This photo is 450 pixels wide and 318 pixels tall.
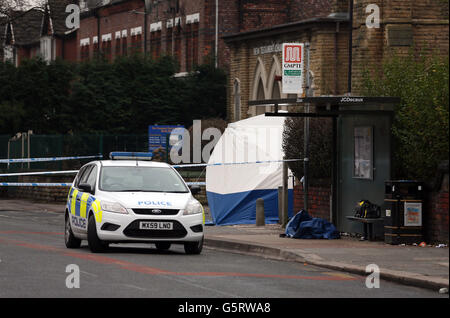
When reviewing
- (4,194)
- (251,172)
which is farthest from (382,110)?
(4,194)

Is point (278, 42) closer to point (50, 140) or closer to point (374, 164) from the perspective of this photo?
point (50, 140)

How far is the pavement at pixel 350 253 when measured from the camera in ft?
49.1

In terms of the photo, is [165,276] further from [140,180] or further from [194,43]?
[194,43]

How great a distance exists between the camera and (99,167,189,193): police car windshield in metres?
19.0

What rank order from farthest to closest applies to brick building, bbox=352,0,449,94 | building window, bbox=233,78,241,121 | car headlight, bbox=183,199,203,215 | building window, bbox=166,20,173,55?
building window, bbox=166,20,173,55
building window, bbox=233,78,241,121
brick building, bbox=352,0,449,94
car headlight, bbox=183,199,203,215

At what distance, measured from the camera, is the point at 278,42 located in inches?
1649

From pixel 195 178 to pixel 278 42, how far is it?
27.7 feet

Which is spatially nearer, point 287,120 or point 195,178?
point 287,120

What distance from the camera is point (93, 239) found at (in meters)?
18.2

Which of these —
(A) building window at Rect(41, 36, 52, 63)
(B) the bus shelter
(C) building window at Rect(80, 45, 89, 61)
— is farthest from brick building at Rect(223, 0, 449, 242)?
(A) building window at Rect(41, 36, 52, 63)

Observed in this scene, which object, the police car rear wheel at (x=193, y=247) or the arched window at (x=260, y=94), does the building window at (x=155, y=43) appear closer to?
the arched window at (x=260, y=94)

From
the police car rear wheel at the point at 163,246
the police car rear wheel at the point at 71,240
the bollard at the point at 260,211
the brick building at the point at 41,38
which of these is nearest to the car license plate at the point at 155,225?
the police car rear wheel at the point at 163,246

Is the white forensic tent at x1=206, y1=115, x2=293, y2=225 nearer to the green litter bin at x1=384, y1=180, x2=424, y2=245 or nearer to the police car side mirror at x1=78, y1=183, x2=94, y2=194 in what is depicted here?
the green litter bin at x1=384, y1=180, x2=424, y2=245

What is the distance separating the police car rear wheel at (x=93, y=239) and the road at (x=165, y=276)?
17 cm
